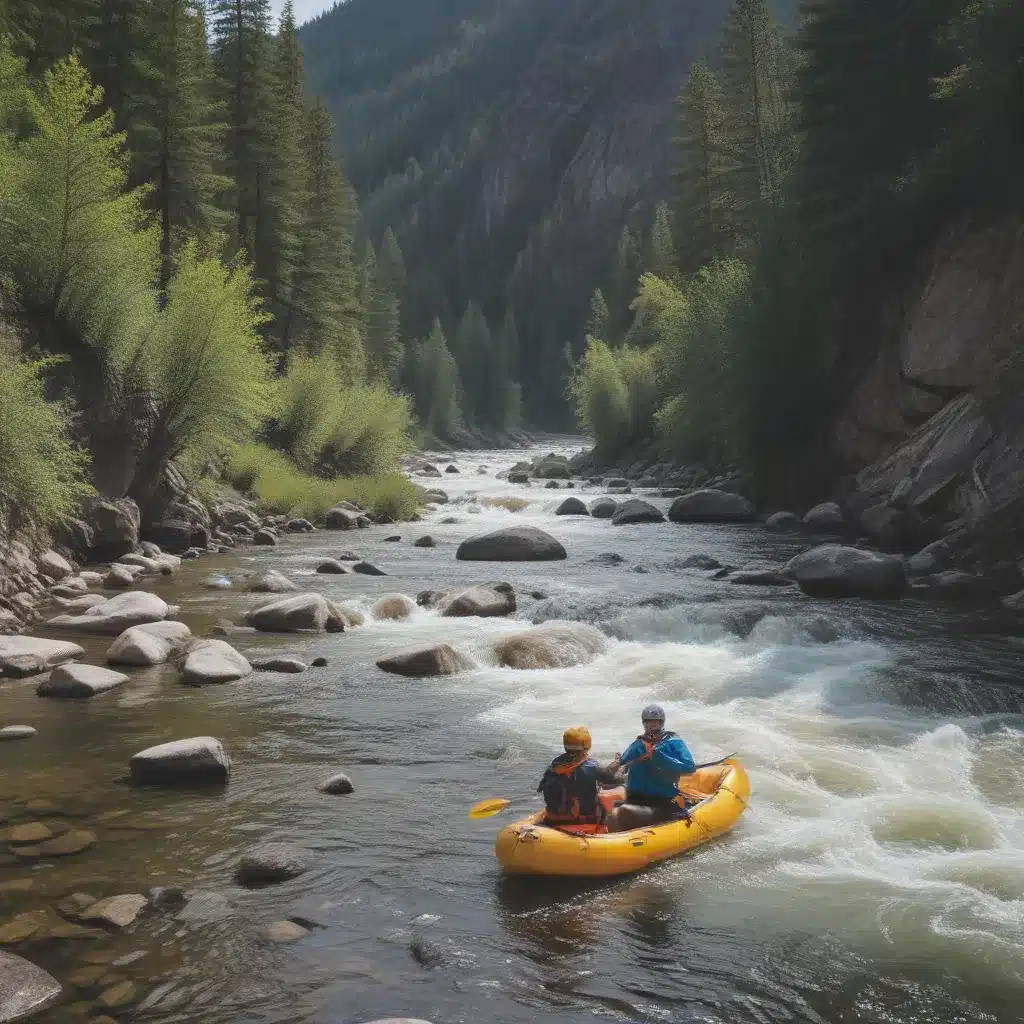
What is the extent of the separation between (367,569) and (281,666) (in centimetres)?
753

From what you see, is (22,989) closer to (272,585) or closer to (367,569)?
(272,585)

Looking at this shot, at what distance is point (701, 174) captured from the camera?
50.7 meters

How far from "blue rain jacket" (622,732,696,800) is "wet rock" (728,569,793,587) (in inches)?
411

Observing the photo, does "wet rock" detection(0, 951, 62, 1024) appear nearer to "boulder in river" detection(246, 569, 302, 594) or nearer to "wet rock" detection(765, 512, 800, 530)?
"boulder in river" detection(246, 569, 302, 594)

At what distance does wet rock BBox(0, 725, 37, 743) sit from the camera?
9203 millimetres

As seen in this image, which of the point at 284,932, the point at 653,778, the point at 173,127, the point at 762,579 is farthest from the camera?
the point at 173,127

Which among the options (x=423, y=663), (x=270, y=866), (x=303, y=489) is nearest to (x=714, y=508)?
(x=303, y=489)

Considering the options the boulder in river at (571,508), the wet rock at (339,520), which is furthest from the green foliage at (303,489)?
the boulder in river at (571,508)

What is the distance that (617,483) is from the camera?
4291cm

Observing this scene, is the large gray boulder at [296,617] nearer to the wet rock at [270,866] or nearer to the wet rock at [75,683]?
the wet rock at [75,683]

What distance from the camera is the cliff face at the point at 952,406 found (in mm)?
18281

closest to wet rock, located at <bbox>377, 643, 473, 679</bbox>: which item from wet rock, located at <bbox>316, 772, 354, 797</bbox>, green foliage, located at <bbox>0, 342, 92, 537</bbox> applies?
wet rock, located at <bbox>316, 772, 354, 797</bbox>

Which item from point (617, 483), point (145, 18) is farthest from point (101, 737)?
point (617, 483)

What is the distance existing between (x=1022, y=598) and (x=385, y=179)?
190523mm
